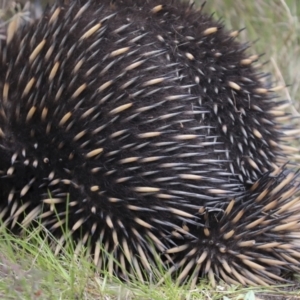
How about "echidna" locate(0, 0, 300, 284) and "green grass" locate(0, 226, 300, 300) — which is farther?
"echidna" locate(0, 0, 300, 284)

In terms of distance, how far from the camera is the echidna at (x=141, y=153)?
3.39m

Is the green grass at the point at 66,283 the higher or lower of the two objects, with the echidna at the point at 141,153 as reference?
lower

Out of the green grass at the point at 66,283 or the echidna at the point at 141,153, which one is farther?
the echidna at the point at 141,153

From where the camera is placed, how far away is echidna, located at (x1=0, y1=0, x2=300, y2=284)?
133 inches

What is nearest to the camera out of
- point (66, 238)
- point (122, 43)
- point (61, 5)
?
point (66, 238)

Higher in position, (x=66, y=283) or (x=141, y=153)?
(x=141, y=153)

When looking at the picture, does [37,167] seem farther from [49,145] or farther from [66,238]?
[66,238]

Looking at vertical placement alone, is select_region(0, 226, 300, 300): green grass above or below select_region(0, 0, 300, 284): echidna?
below

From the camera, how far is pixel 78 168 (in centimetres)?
343

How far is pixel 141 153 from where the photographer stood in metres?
3.38

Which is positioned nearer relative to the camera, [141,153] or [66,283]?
[66,283]

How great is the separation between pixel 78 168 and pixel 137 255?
0.51m

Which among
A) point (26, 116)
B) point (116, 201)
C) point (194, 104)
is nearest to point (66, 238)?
point (116, 201)

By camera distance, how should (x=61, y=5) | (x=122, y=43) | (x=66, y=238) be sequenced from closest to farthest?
(x=66, y=238), (x=122, y=43), (x=61, y=5)
